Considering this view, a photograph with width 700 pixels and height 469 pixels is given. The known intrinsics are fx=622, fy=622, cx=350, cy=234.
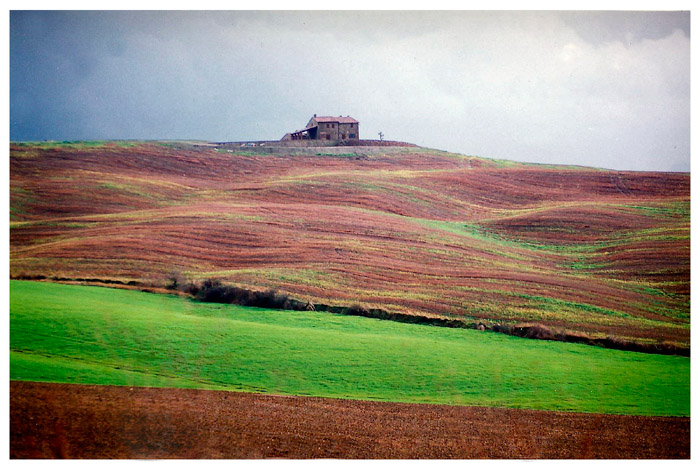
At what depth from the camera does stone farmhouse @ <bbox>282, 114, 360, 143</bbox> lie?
33.6 feet

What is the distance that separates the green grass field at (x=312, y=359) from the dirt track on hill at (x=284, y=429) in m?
0.18

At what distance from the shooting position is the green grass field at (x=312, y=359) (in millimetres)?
8250

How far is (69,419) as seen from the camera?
767 centimetres

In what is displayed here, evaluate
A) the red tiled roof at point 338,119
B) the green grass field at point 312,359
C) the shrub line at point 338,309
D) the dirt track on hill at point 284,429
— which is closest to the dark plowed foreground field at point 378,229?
the shrub line at point 338,309

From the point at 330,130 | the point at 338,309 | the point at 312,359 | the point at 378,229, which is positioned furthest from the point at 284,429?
the point at 330,130

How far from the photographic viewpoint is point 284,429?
7.71 meters

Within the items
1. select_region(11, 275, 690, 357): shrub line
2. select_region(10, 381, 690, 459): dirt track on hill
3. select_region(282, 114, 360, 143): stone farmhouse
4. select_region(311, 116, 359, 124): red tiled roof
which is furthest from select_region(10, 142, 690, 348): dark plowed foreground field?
select_region(10, 381, 690, 459): dirt track on hill

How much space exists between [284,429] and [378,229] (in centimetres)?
361

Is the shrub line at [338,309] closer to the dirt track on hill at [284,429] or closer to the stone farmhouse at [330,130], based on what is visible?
the dirt track on hill at [284,429]

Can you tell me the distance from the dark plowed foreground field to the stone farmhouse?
32 cm

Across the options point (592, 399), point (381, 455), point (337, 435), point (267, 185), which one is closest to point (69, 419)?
point (337, 435)

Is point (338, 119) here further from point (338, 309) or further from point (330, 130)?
point (338, 309)

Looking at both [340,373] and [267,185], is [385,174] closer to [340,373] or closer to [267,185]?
[267,185]

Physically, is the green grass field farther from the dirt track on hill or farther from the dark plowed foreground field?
the dark plowed foreground field
